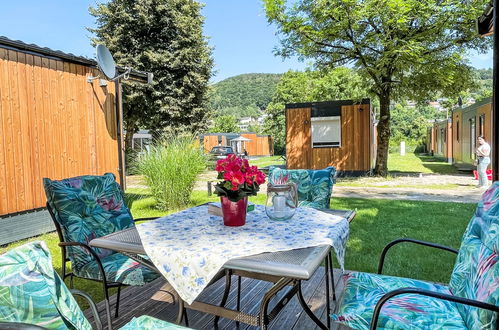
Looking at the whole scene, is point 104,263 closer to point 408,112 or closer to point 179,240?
point 179,240

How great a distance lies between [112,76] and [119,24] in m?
11.7

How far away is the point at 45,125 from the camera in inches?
194

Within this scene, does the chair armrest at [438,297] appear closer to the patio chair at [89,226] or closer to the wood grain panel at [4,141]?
the patio chair at [89,226]

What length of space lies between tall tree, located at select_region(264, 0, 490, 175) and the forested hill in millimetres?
39725

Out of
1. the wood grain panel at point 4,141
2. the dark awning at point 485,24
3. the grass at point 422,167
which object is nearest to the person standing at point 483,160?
the grass at point 422,167

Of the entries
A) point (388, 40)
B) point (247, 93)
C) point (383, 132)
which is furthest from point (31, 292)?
point (247, 93)

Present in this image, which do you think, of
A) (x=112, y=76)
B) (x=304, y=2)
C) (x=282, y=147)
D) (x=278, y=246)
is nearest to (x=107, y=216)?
(x=278, y=246)

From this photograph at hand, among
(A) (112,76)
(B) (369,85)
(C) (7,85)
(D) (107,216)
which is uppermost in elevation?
(B) (369,85)

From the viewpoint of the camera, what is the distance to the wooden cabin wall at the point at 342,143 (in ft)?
38.9

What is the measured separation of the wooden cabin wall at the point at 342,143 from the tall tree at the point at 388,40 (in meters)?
0.68

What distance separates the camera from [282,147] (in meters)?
26.7

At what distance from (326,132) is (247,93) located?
→ 137ft

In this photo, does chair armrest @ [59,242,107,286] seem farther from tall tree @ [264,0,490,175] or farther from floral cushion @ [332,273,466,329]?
tall tree @ [264,0,490,175]

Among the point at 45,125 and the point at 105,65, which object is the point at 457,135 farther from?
the point at 45,125
